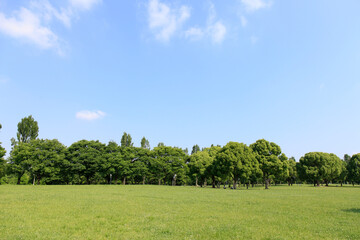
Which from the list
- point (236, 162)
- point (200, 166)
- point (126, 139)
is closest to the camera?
point (236, 162)

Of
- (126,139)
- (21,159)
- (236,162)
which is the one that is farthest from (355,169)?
A: (21,159)

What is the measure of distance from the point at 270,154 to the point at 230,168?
66.9ft

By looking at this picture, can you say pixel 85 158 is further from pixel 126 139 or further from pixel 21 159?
pixel 126 139

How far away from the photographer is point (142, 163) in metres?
90.8

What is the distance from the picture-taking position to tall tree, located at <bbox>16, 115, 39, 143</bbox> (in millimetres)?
84438

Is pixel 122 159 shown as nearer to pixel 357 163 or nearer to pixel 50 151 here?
pixel 50 151

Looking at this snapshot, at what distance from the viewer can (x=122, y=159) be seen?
8806cm

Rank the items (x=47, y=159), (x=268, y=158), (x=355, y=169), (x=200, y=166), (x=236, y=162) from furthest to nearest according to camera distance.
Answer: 1. (x=355, y=169)
2. (x=200, y=166)
3. (x=47, y=159)
4. (x=268, y=158)
5. (x=236, y=162)

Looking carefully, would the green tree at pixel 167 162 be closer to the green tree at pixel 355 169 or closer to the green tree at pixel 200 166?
the green tree at pixel 200 166

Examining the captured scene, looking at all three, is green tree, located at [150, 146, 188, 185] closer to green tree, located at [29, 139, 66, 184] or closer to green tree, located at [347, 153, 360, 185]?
green tree, located at [29, 139, 66, 184]

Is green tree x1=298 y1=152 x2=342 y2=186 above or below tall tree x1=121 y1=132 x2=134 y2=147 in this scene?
below

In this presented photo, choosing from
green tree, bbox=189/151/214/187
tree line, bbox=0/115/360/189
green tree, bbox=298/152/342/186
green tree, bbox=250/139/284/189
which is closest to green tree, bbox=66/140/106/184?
tree line, bbox=0/115/360/189

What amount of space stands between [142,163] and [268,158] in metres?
49.6

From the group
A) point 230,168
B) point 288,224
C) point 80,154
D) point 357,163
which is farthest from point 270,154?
point 80,154
